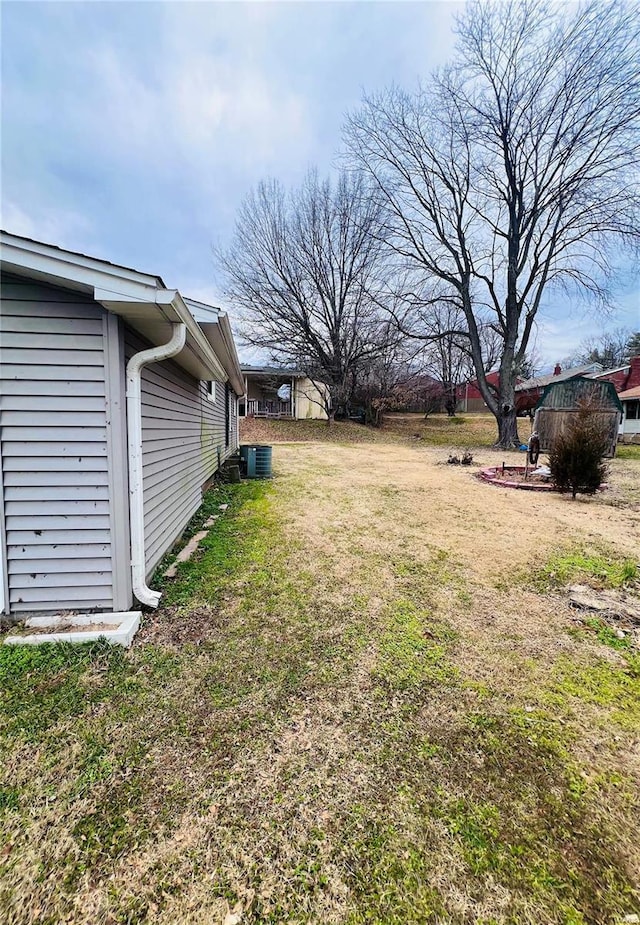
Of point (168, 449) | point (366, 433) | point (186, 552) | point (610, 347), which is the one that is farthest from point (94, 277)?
point (610, 347)

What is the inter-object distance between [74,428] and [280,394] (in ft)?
84.0

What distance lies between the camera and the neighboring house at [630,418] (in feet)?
57.9

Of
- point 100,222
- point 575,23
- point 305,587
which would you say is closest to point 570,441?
point 305,587

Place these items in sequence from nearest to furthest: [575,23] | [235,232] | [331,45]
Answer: [331,45], [575,23], [235,232]

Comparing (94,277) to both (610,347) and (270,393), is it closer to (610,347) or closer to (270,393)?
(270,393)

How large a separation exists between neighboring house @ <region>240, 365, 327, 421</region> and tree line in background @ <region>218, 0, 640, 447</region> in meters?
2.44

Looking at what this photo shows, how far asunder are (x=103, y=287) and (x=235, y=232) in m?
21.1

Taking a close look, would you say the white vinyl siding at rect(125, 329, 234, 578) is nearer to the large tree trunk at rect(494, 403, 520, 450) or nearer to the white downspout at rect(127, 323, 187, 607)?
the white downspout at rect(127, 323, 187, 607)

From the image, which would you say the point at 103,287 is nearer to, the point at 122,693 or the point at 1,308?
the point at 1,308

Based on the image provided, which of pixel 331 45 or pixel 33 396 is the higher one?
pixel 331 45

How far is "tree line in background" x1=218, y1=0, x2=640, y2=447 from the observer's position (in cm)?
1315

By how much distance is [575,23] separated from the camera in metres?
12.4

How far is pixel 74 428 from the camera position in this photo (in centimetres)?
264

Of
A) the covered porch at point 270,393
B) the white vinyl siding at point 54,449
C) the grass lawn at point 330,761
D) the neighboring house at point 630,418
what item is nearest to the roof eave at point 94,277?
the white vinyl siding at point 54,449
